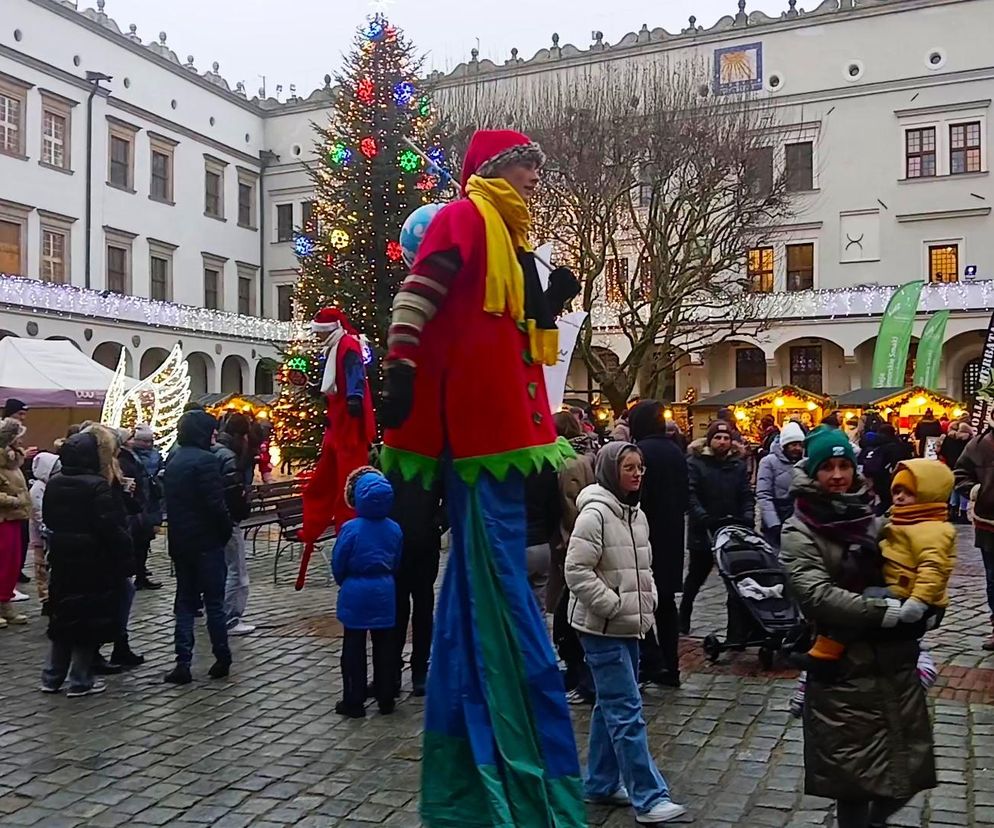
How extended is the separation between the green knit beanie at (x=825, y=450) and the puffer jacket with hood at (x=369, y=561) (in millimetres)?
2889

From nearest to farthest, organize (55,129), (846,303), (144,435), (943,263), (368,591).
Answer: (368,591)
(144,435)
(55,129)
(943,263)
(846,303)

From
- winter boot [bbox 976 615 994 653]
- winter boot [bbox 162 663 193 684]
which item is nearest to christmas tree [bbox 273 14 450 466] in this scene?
winter boot [bbox 162 663 193 684]

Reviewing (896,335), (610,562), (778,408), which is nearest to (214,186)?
(778,408)

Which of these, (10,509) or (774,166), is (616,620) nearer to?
(10,509)

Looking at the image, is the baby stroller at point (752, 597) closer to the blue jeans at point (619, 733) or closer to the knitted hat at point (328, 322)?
the blue jeans at point (619, 733)

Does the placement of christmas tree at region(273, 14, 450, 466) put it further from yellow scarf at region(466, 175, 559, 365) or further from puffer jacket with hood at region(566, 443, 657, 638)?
yellow scarf at region(466, 175, 559, 365)

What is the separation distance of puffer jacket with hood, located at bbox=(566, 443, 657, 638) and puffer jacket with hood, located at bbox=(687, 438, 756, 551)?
3079 mm

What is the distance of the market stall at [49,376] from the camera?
17359 mm

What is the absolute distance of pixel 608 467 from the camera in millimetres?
4586

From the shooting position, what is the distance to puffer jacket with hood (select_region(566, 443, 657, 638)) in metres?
4.29

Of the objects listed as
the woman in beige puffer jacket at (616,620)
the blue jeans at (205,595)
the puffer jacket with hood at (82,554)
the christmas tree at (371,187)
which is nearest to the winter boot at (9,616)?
the puffer jacket with hood at (82,554)

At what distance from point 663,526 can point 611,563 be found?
2.27 metres

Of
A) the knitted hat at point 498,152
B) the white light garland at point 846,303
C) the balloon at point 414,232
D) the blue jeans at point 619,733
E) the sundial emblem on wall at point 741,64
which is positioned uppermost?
the sundial emblem on wall at point 741,64

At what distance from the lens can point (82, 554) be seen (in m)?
6.39
